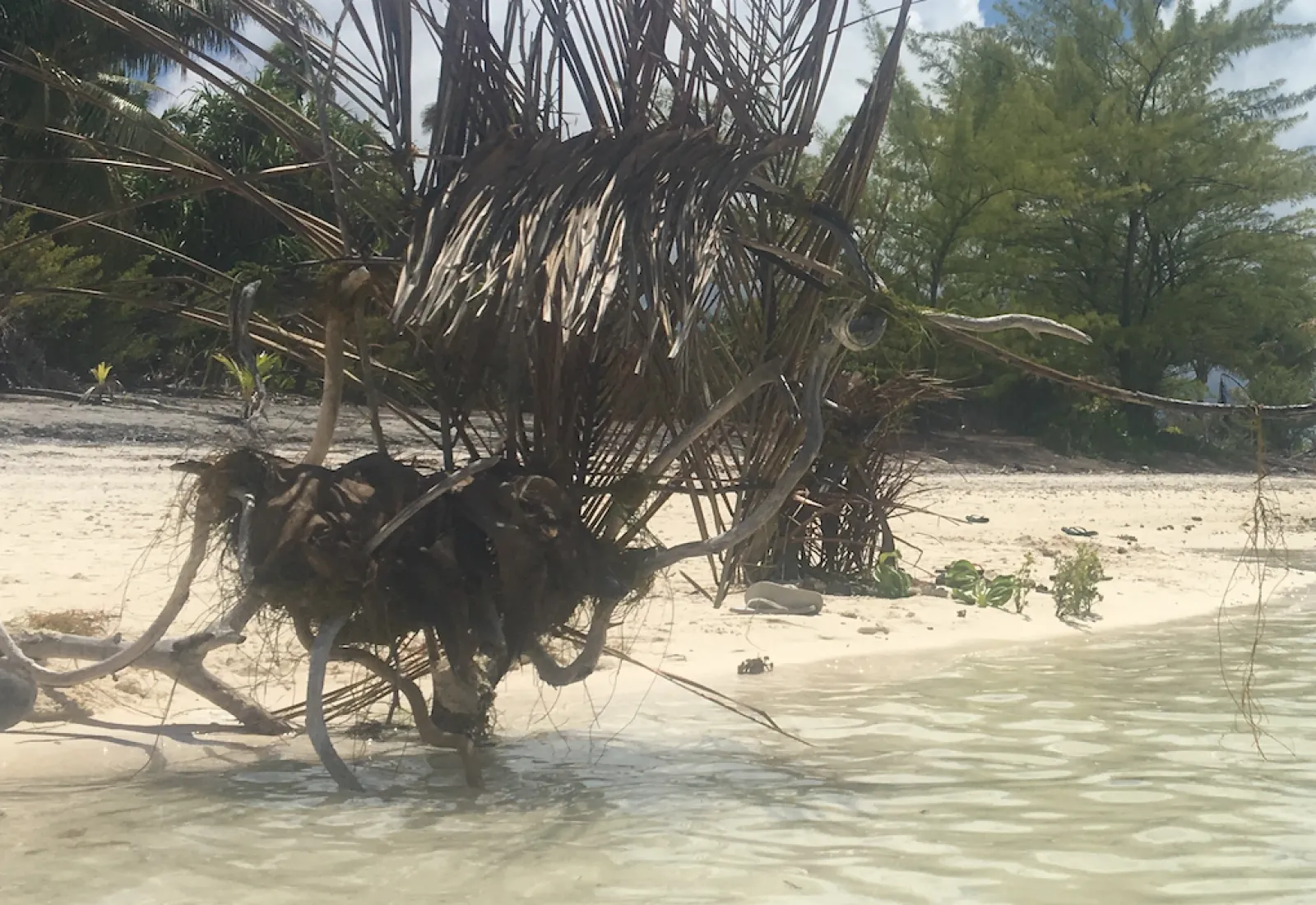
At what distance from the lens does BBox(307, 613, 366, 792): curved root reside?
3439 mm

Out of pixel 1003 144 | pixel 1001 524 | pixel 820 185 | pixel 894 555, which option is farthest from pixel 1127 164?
pixel 820 185

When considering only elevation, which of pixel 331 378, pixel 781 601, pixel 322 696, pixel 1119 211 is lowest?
pixel 781 601

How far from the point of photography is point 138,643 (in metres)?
3.79

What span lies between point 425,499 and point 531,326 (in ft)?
1.94

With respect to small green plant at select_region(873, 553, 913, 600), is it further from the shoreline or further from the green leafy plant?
the green leafy plant

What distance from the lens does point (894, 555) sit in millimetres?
8445

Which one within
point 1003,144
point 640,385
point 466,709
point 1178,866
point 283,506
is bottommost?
point 1178,866

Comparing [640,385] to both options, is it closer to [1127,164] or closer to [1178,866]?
[1178,866]

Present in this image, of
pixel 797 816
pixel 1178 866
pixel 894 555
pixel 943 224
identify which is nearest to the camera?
pixel 1178 866

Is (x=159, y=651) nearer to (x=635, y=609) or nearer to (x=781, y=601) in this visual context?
(x=635, y=609)

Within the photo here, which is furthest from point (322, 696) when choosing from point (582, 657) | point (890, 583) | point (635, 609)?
point (890, 583)

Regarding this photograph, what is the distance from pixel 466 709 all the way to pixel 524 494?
2.28ft

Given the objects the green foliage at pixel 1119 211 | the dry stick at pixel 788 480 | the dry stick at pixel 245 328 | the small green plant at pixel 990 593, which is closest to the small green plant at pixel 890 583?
the small green plant at pixel 990 593

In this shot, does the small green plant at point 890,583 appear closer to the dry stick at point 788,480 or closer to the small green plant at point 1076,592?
the small green plant at point 1076,592
